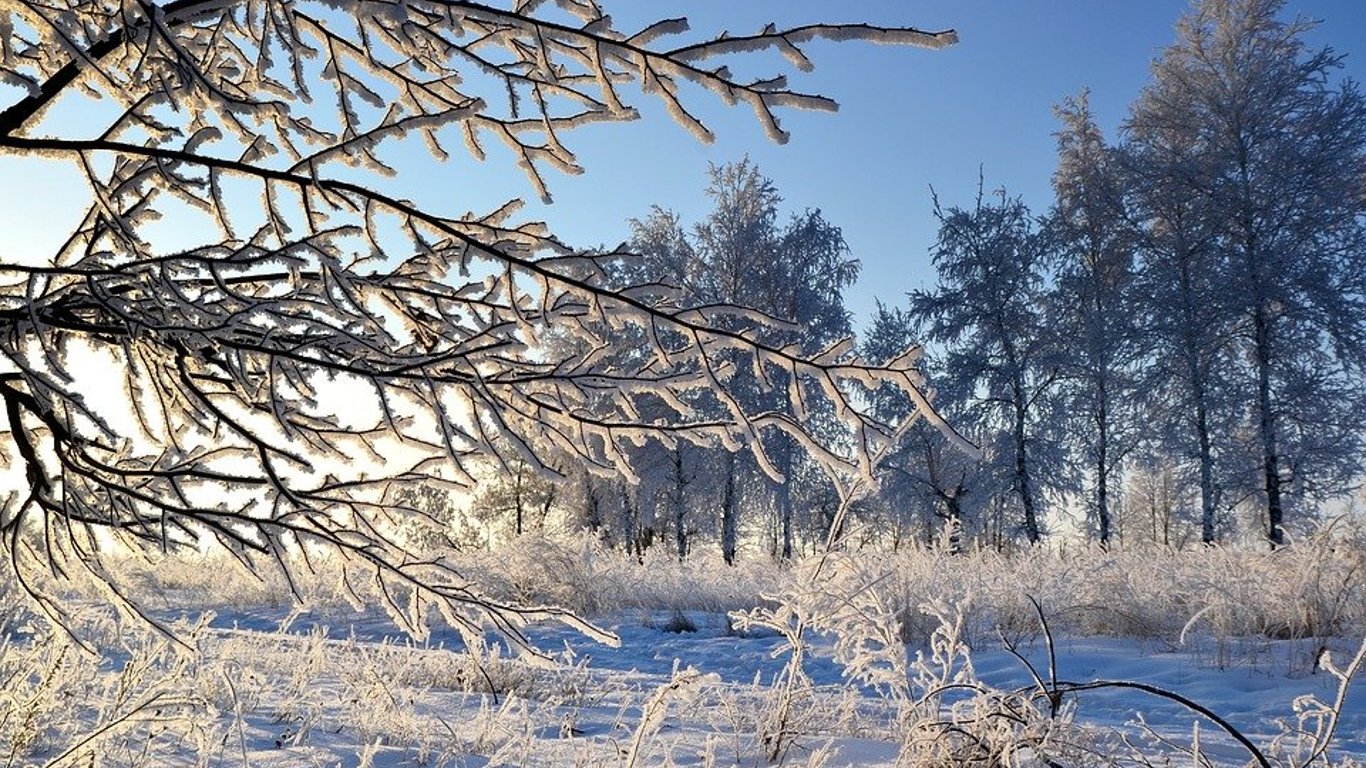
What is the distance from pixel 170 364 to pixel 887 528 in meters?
26.2

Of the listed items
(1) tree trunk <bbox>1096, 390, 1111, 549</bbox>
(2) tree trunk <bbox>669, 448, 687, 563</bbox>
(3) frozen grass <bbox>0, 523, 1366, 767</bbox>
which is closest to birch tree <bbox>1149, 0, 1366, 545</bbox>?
(1) tree trunk <bbox>1096, 390, 1111, 549</bbox>

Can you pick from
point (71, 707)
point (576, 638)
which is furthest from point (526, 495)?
point (71, 707)

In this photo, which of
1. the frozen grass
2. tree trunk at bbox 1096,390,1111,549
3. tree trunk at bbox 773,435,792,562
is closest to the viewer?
the frozen grass

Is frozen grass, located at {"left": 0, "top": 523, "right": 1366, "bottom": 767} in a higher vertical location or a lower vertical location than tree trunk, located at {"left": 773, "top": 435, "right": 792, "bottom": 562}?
lower

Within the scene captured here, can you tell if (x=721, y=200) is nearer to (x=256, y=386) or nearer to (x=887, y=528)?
(x=887, y=528)

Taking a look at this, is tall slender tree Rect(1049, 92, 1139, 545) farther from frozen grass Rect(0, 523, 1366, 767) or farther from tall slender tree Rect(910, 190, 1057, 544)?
frozen grass Rect(0, 523, 1366, 767)

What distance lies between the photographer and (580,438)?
71.5 inches

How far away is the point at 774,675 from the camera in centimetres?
488

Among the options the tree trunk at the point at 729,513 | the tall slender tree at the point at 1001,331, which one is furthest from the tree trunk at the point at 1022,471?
the tree trunk at the point at 729,513

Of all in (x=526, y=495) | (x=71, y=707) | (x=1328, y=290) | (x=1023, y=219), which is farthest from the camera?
(x=526, y=495)

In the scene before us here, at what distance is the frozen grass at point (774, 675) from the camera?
2281 mm

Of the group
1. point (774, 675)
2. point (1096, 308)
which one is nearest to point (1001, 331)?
point (1096, 308)

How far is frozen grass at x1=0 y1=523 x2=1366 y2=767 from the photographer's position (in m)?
2.28

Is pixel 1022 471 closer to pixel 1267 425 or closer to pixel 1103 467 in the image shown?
pixel 1103 467
